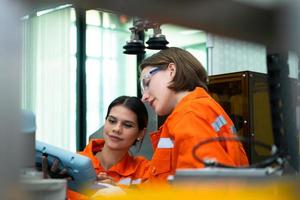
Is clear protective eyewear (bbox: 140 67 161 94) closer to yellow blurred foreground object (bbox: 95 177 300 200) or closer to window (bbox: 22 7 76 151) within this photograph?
yellow blurred foreground object (bbox: 95 177 300 200)

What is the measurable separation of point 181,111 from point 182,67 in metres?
0.27

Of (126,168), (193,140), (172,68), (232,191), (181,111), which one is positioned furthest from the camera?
(126,168)

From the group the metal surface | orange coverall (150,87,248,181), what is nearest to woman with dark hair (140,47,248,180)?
orange coverall (150,87,248,181)

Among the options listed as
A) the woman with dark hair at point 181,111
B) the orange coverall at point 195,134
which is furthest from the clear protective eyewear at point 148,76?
the orange coverall at point 195,134

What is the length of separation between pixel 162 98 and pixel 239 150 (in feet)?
1.14

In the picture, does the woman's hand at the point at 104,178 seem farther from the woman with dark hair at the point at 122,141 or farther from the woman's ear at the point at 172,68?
the woman's ear at the point at 172,68

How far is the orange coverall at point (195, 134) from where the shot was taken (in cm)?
96

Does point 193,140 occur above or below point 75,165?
above

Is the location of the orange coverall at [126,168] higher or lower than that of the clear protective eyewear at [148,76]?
lower

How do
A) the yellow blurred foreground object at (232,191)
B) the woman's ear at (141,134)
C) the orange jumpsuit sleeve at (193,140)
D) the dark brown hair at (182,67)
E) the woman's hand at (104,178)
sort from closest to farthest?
1. the yellow blurred foreground object at (232,191)
2. the orange jumpsuit sleeve at (193,140)
3. the dark brown hair at (182,67)
4. the woman's hand at (104,178)
5. the woman's ear at (141,134)

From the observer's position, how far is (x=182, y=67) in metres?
1.45

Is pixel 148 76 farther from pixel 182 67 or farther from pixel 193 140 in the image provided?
pixel 193 140

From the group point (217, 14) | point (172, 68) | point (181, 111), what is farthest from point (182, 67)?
point (217, 14)

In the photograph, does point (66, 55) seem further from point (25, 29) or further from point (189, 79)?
point (25, 29)
